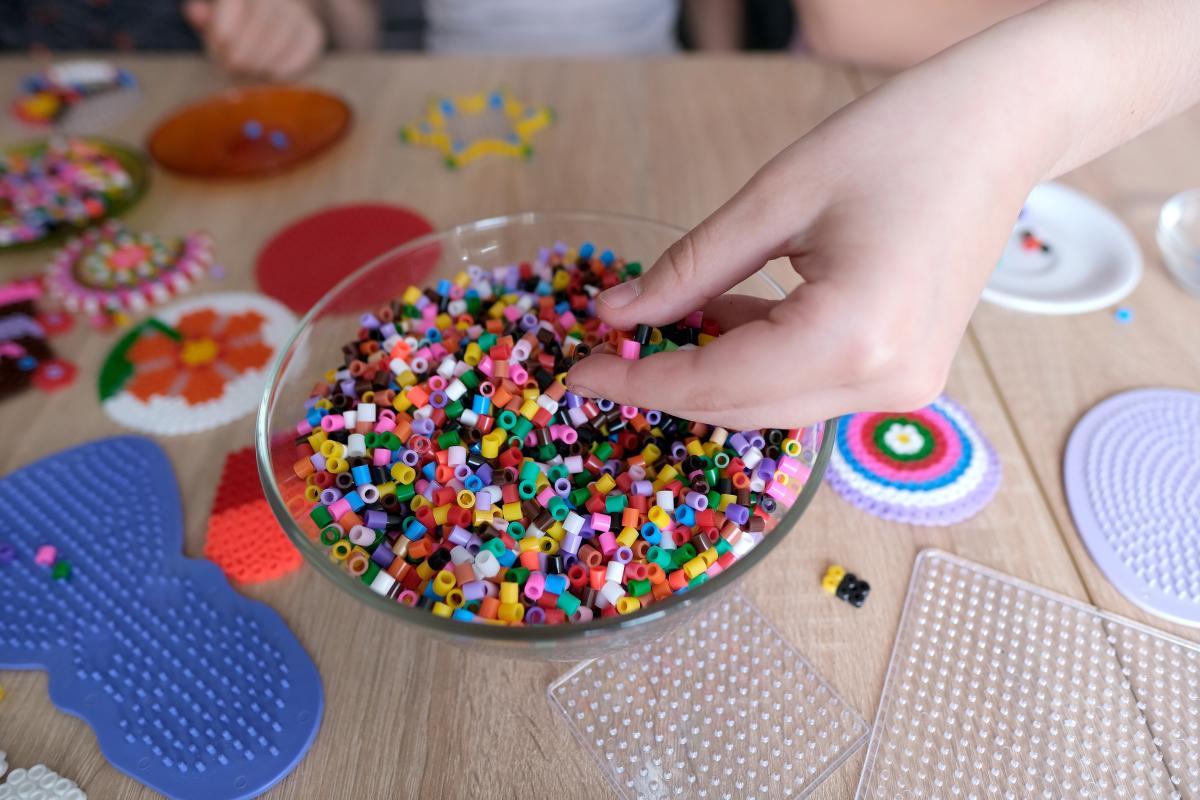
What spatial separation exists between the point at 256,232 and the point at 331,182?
0.15 metres

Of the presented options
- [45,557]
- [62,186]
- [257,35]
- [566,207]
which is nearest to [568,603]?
[45,557]

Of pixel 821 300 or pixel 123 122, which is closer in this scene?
pixel 821 300

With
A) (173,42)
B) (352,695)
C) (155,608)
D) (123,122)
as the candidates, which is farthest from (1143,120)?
(173,42)

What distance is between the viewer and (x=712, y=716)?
0.66 m

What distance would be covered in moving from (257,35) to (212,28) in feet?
0.25

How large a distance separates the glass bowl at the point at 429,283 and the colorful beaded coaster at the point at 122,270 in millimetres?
370

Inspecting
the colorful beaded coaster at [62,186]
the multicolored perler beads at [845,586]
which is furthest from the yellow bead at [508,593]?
the colorful beaded coaster at [62,186]

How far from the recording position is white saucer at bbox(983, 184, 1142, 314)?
39.3 inches

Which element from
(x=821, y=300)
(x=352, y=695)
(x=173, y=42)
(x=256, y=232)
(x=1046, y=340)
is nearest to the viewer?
(x=821, y=300)

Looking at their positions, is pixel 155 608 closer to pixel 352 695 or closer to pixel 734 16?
pixel 352 695

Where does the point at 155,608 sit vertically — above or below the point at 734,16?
below

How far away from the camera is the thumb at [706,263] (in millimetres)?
562

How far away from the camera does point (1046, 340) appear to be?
0.96 meters

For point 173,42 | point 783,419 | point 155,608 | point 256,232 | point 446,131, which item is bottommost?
point 173,42
